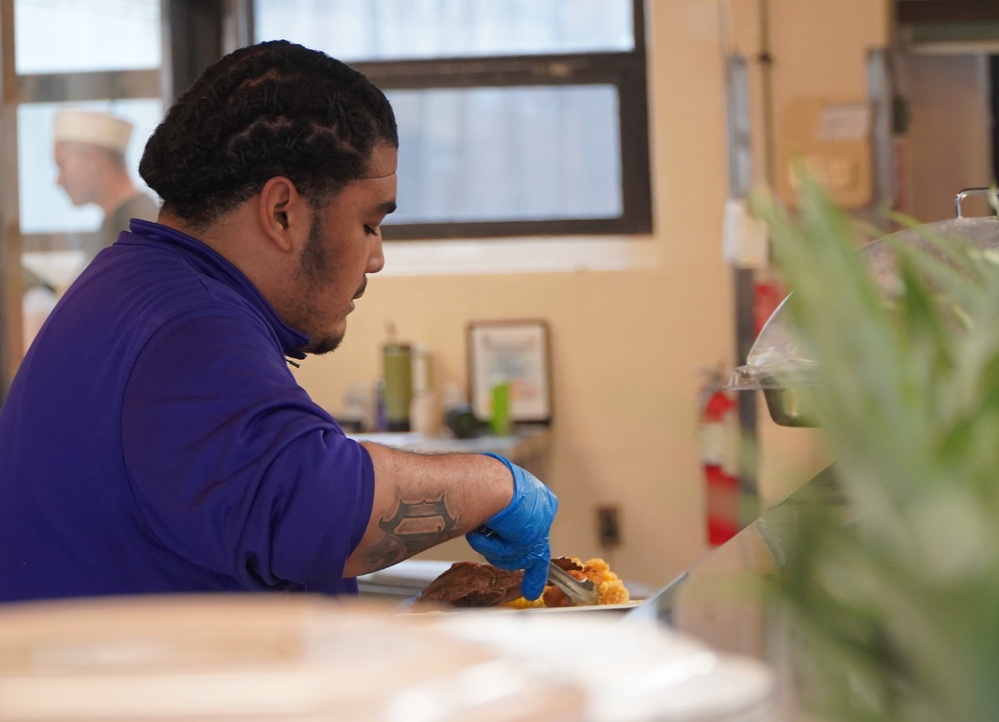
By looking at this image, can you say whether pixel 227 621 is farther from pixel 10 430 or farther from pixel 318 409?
pixel 10 430

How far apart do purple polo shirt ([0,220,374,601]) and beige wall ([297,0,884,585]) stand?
2.95 m

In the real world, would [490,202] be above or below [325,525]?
above

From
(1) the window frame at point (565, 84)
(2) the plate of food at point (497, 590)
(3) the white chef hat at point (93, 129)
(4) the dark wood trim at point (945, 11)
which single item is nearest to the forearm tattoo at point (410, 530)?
(2) the plate of food at point (497, 590)

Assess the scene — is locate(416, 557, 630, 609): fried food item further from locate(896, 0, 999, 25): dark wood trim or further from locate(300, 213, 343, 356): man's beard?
locate(896, 0, 999, 25): dark wood trim

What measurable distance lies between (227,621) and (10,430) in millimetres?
1176

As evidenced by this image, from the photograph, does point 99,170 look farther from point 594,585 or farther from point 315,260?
point 594,585

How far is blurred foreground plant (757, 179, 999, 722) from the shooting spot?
12.2 inches

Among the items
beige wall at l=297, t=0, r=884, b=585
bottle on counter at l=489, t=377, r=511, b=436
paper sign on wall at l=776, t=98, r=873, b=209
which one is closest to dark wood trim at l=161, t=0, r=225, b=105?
beige wall at l=297, t=0, r=884, b=585

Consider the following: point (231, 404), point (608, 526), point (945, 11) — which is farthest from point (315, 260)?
point (945, 11)

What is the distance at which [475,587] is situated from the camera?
1.57 metres

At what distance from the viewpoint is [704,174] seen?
4.34 metres

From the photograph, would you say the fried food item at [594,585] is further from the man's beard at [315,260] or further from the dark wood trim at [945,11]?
the dark wood trim at [945,11]

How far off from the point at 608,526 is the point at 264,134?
304cm

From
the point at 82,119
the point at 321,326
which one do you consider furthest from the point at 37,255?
the point at 321,326
